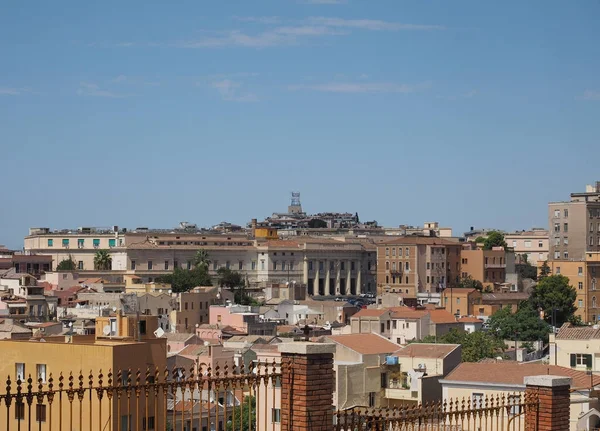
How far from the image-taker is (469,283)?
343ft

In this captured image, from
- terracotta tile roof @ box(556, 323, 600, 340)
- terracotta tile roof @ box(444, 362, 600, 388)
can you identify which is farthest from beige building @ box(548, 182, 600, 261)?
terracotta tile roof @ box(444, 362, 600, 388)

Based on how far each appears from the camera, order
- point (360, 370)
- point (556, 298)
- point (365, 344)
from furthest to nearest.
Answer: point (556, 298) → point (365, 344) → point (360, 370)

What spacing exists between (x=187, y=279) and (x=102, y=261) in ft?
57.4

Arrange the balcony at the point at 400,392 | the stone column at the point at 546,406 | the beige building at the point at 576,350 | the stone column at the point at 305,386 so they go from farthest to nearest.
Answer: the beige building at the point at 576,350 < the balcony at the point at 400,392 < the stone column at the point at 546,406 < the stone column at the point at 305,386

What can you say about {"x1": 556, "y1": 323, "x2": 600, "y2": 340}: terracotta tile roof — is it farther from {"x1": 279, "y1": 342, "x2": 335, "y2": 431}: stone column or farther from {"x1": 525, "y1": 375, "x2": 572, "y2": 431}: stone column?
{"x1": 279, "y1": 342, "x2": 335, "y2": 431}: stone column

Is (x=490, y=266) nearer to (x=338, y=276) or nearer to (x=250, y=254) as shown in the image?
(x=338, y=276)

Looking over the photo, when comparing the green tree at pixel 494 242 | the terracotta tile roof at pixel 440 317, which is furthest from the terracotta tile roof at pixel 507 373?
the green tree at pixel 494 242

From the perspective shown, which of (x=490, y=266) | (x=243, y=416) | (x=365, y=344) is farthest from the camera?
(x=490, y=266)

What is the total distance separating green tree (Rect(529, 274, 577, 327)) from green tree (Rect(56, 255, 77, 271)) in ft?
157

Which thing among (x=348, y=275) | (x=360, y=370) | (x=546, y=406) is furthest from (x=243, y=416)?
(x=348, y=275)

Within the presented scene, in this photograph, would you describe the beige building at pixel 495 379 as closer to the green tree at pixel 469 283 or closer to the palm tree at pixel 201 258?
the green tree at pixel 469 283

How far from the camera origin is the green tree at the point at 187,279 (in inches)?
4168

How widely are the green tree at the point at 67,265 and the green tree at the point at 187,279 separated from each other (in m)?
11.3

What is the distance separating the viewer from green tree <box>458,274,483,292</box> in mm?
103488
